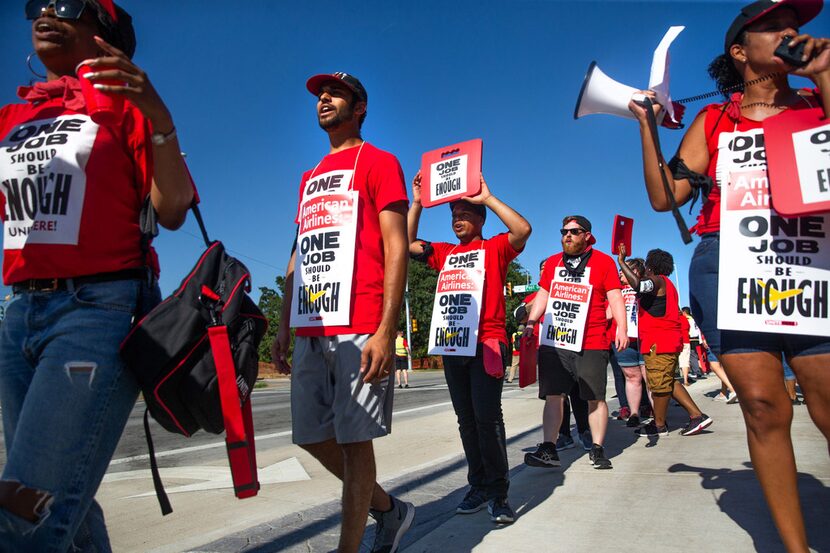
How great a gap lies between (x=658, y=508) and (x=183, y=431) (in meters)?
2.74

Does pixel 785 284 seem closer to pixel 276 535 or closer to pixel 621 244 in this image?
pixel 276 535

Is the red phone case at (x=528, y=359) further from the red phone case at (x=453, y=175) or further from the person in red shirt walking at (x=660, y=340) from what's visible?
the person in red shirt walking at (x=660, y=340)

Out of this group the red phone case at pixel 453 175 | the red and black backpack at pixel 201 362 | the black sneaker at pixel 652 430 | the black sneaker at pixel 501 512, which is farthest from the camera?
the black sneaker at pixel 652 430

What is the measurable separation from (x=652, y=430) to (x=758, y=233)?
173 inches

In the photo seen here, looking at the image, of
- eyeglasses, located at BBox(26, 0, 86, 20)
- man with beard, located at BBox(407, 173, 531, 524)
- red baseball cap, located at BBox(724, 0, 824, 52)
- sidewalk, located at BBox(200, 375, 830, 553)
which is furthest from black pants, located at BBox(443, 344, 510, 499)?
eyeglasses, located at BBox(26, 0, 86, 20)

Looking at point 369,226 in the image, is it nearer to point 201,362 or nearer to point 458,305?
point 201,362

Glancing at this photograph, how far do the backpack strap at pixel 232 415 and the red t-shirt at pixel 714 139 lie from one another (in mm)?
1962

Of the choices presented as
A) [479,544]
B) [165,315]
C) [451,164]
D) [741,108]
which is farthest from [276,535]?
[741,108]

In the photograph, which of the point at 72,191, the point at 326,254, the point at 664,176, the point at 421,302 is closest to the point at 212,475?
the point at 326,254

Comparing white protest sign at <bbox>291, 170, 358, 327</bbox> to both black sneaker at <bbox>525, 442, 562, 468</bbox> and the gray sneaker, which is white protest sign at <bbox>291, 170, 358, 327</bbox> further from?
black sneaker at <bbox>525, 442, 562, 468</bbox>

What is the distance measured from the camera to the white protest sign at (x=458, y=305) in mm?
3820

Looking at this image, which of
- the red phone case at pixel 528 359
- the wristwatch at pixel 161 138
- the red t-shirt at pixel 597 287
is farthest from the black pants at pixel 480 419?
the wristwatch at pixel 161 138

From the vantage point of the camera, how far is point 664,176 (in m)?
2.41

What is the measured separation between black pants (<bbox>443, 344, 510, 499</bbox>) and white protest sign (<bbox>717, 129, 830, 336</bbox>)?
61.9 inches
